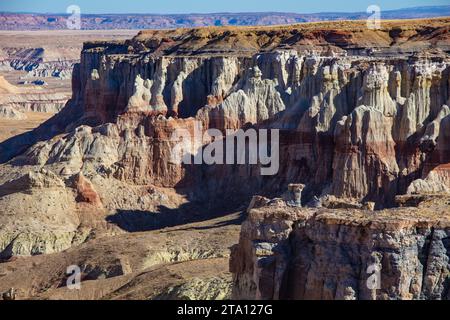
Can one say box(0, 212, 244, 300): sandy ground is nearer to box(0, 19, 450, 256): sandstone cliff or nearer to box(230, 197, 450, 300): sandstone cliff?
box(0, 19, 450, 256): sandstone cliff

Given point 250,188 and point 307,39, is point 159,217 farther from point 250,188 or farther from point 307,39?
point 307,39

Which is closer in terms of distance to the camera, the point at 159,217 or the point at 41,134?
the point at 159,217

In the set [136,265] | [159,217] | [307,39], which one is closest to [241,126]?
[159,217]

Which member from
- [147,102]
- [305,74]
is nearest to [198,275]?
[305,74]

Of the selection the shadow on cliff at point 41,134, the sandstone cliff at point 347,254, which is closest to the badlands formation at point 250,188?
the sandstone cliff at point 347,254

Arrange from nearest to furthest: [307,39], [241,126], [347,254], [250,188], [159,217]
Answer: [347,254]
[159,217]
[250,188]
[241,126]
[307,39]

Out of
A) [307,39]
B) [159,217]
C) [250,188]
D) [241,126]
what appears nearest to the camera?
[159,217]

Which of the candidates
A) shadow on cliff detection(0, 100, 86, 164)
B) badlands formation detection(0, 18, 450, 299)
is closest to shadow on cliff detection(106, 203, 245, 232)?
badlands formation detection(0, 18, 450, 299)

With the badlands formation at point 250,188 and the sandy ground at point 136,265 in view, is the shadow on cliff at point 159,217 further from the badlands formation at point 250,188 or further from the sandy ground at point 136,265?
the sandy ground at point 136,265
